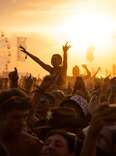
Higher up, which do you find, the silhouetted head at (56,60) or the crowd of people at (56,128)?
the silhouetted head at (56,60)

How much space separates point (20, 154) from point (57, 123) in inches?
16.5

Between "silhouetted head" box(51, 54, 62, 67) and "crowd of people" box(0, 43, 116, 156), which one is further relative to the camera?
"silhouetted head" box(51, 54, 62, 67)

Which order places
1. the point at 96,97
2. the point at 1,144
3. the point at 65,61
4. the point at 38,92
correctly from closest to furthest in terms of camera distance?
1. the point at 1,144
2. the point at 38,92
3. the point at 96,97
4. the point at 65,61

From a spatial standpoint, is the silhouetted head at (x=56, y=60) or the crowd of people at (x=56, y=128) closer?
the crowd of people at (x=56, y=128)

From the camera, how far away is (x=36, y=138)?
17.7 ft

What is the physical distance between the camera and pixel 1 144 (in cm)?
510

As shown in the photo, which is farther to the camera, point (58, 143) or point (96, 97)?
point (96, 97)

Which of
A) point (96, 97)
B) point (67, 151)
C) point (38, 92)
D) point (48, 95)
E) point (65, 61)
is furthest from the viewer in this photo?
point (65, 61)

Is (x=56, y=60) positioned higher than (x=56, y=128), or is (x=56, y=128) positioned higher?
(x=56, y=60)

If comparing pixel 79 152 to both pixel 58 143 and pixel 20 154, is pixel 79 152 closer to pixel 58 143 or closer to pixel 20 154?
pixel 58 143

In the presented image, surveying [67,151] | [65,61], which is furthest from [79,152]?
[65,61]

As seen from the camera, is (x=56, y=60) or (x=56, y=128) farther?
(x=56, y=60)

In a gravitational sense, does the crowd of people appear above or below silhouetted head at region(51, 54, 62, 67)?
below

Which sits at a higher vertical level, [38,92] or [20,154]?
[38,92]
